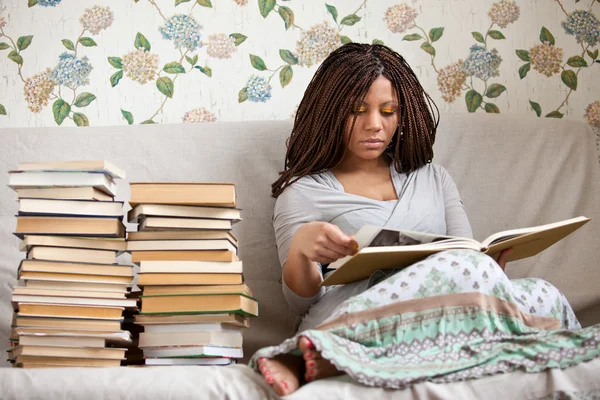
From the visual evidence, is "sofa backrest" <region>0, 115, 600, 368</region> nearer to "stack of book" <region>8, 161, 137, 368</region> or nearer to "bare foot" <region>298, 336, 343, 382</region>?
"stack of book" <region>8, 161, 137, 368</region>

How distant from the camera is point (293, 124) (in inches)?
75.7

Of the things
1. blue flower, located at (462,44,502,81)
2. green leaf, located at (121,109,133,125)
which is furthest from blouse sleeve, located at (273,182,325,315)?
blue flower, located at (462,44,502,81)

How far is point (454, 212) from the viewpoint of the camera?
5.59ft

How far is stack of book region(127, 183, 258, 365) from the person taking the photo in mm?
1386

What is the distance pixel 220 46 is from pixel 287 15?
0.74 ft

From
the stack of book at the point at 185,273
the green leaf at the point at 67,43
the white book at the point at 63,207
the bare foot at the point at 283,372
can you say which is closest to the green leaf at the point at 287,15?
the green leaf at the point at 67,43

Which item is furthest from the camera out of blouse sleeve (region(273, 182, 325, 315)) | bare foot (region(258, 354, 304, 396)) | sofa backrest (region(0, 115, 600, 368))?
sofa backrest (region(0, 115, 600, 368))

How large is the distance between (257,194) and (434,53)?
2.41 feet

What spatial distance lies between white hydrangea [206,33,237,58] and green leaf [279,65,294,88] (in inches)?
6.3

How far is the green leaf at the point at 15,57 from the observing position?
2080mm

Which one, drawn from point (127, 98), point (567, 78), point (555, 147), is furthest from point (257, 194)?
point (567, 78)

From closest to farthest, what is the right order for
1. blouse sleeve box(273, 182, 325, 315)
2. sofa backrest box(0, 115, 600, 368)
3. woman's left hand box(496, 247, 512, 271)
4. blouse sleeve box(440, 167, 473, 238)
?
woman's left hand box(496, 247, 512, 271)
blouse sleeve box(273, 182, 325, 315)
blouse sleeve box(440, 167, 473, 238)
sofa backrest box(0, 115, 600, 368)

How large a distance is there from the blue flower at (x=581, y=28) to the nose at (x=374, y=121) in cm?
89

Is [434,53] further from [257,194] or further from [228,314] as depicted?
[228,314]
